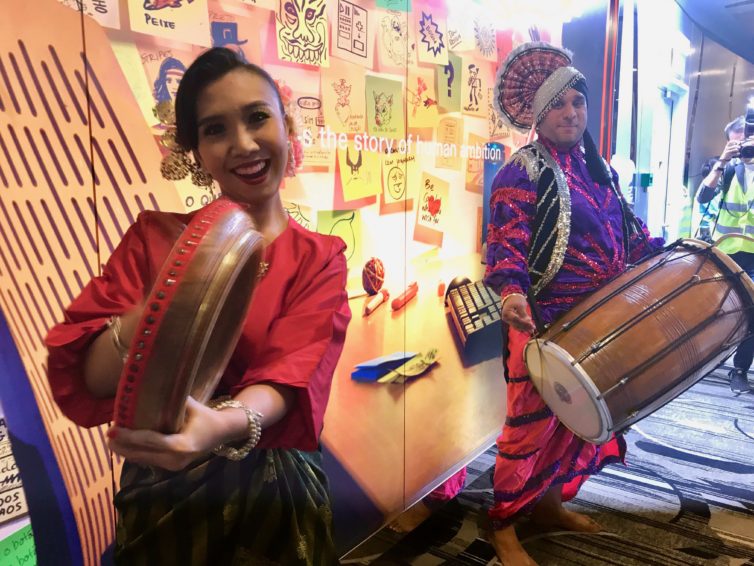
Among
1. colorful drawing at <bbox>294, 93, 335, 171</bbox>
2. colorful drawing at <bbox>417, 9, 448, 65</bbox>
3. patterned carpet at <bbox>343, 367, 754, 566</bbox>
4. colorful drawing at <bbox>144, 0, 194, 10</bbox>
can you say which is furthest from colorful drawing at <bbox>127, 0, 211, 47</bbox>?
patterned carpet at <bbox>343, 367, 754, 566</bbox>

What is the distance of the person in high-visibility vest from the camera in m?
3.31

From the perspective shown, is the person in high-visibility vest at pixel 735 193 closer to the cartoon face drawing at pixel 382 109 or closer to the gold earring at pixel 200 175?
the cartoon face drawing at pixel 382 109

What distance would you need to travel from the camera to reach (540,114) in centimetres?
201

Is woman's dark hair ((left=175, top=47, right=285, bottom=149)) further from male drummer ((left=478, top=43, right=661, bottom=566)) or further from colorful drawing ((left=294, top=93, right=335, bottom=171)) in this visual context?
male drummer ((left=478, top=43, right=661, bottom=566))

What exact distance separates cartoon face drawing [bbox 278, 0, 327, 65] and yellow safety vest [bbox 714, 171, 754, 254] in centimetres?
262

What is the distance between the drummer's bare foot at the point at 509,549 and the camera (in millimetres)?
1995

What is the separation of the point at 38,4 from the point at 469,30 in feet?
5.64

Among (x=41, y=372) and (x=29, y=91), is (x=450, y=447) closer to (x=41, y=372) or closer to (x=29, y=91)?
(x=41, y=372)

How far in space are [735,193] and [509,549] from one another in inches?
97.6

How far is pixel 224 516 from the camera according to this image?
0.96 meters

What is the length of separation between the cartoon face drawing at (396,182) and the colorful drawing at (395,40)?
0.35 m

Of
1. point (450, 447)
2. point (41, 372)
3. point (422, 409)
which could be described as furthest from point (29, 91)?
point (450, 447)

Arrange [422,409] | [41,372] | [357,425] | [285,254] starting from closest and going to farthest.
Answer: [285,254]
[41,372]
[357,425]
[422,409]

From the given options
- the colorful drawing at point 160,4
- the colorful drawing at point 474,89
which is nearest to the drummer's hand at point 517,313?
the colorful drawing at point 474,89
